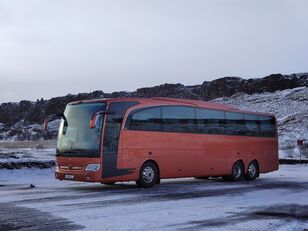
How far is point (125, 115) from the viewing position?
17.6 m

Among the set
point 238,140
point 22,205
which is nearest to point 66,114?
point 22,205

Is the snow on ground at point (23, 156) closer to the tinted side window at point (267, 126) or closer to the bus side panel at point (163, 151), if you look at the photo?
the bus side panel at point (163, 151)

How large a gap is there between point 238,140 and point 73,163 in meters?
8.28

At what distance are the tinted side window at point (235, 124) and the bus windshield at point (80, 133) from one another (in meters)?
6.79

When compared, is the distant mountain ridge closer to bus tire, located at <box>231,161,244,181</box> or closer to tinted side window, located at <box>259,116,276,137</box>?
tinted side window, located at <box>259,116,276,137</box>

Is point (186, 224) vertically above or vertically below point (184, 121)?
below

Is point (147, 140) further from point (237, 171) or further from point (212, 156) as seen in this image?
point (237, 171)

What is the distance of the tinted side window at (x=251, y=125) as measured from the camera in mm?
23447

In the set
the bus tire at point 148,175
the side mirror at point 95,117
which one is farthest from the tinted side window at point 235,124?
the side mirror at point 95,117

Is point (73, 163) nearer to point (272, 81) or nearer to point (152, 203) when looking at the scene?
point (152, 203)

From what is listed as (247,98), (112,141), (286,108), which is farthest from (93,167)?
(247,98)

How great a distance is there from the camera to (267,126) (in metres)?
25.0

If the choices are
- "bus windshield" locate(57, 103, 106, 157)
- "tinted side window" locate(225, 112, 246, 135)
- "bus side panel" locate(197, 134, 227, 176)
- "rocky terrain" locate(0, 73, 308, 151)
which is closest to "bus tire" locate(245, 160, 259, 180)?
"tinted side window" locate(225, 112, 246, 135)

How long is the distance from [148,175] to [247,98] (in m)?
108
